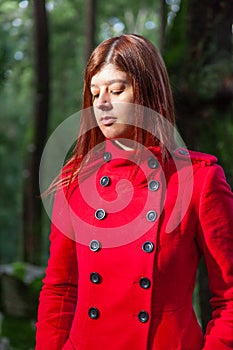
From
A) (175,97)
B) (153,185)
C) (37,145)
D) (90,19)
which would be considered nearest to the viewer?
(153,185)

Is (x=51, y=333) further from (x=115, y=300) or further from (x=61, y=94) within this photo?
(x=61, y=94)

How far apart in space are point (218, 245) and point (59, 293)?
1.94 ft

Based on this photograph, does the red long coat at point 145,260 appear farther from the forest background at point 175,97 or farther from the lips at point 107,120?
the forest background at point 175,97

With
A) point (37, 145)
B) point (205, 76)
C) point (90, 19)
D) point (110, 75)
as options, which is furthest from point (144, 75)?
point (90, 19)

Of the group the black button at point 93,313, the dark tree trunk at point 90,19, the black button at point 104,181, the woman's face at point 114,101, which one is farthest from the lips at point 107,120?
the dark tree trunk at point 90,19

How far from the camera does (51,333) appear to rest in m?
1.97

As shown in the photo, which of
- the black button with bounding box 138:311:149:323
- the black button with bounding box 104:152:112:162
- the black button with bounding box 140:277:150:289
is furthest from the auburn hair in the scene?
the black button with bounding box 138:311:149:323

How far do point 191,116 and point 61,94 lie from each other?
17.2 metres

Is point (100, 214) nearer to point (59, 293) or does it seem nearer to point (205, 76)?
point (59, 293)

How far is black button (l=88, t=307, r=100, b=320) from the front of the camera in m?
1.87

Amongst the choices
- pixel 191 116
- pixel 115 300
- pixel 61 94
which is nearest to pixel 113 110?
pixel 115 300

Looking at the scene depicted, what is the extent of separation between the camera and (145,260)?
181 cm

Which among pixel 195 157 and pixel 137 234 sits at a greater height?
pixel 195 157

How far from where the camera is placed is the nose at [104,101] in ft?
6.07
